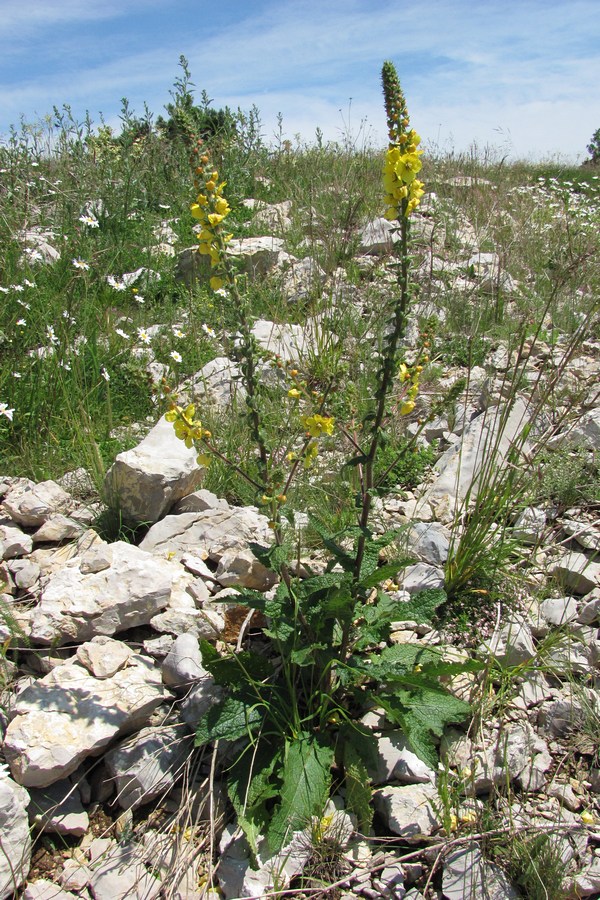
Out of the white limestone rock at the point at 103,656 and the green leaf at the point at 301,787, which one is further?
the white limestone rock at the point at 103,656

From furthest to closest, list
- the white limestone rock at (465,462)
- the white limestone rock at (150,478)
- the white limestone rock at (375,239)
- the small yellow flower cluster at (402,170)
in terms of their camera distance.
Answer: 1. the white limestone rock at (375,239)
2. the white limestone rock at (465,462)
3. the white limestone rock at (150,478)
4. the small yellow flower cluster at (402,170)

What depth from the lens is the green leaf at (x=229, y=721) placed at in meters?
1.99

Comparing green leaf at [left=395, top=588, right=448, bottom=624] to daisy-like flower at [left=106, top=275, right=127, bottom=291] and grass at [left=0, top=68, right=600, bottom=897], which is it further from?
daisy-like flower at [left=106, top=275, right=127, bottom=291]

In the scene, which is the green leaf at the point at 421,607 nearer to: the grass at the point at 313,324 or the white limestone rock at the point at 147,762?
the grass at the point at 313,324

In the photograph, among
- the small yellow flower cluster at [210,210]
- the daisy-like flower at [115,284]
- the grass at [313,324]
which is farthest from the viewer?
the daisy-like flower at [115,284]

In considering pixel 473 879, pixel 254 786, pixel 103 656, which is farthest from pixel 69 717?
pixel 473 879

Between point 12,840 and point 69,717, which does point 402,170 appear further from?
point 12,840

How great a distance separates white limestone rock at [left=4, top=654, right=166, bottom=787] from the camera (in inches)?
77.7

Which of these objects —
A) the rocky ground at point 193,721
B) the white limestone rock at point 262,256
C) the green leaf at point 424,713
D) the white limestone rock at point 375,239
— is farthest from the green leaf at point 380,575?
the white limestone rock at point 375,239

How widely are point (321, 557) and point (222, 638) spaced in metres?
0.67

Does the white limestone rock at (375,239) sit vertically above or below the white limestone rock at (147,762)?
above

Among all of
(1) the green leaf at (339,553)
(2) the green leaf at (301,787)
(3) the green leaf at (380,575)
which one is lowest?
(2) the green leaf at (301,787)

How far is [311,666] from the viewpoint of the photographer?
7.33 ft

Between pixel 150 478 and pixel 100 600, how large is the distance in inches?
29.4
